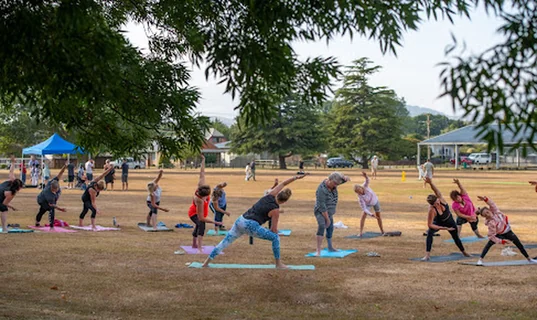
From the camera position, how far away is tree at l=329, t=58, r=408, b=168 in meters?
91.2

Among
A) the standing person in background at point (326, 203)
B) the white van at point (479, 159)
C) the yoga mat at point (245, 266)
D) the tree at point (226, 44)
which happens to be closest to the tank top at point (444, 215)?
the standing person in background at point (326, 203)

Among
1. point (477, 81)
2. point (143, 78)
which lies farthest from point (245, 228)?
point (477, 81)

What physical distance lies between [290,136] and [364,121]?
975cm

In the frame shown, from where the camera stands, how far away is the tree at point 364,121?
91250 mm

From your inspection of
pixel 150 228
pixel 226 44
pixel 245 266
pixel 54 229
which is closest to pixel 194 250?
pixel 245 266

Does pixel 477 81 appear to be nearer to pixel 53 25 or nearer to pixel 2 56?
pixel 53 25

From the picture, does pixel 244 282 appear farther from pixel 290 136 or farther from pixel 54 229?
pixel 290 136

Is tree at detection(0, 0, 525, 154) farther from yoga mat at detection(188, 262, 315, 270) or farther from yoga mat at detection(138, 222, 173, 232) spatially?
yoga mat at detection(138, 222, 173, 232)

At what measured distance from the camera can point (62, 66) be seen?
719 cm

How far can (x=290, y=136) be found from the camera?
8869cm

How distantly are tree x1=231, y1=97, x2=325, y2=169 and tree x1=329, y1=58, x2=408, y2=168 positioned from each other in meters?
3.53

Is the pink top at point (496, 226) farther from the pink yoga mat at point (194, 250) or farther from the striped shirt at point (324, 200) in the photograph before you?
the pink yoga mat at point (194, 250)

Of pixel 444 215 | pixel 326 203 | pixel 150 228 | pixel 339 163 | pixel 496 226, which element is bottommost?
pixel 150 228

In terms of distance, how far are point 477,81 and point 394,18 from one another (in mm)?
1272
